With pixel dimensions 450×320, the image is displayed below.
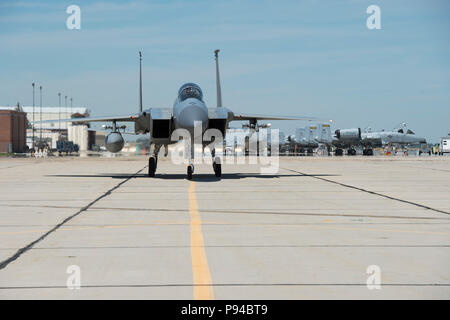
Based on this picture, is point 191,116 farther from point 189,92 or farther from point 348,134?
point 348,134

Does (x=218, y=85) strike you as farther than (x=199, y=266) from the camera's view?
Yes

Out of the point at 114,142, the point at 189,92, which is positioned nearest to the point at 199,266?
the point at 189,92

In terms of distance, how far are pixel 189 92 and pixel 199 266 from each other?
47.5 ft

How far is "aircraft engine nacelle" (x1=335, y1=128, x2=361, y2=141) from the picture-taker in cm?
6544

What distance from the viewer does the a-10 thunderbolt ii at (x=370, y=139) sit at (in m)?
66.3

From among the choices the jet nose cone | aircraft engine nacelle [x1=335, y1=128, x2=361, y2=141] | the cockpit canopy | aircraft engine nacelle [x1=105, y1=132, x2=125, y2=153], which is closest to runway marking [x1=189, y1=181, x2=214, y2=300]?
the jet nose cone

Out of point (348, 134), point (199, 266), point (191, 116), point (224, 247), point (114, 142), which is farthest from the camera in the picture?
point (348, 134)

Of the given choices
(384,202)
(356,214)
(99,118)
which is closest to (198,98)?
(99,118)

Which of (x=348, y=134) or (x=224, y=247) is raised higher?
(x=348, y=134)

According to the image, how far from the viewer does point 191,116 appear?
18.9 meters
